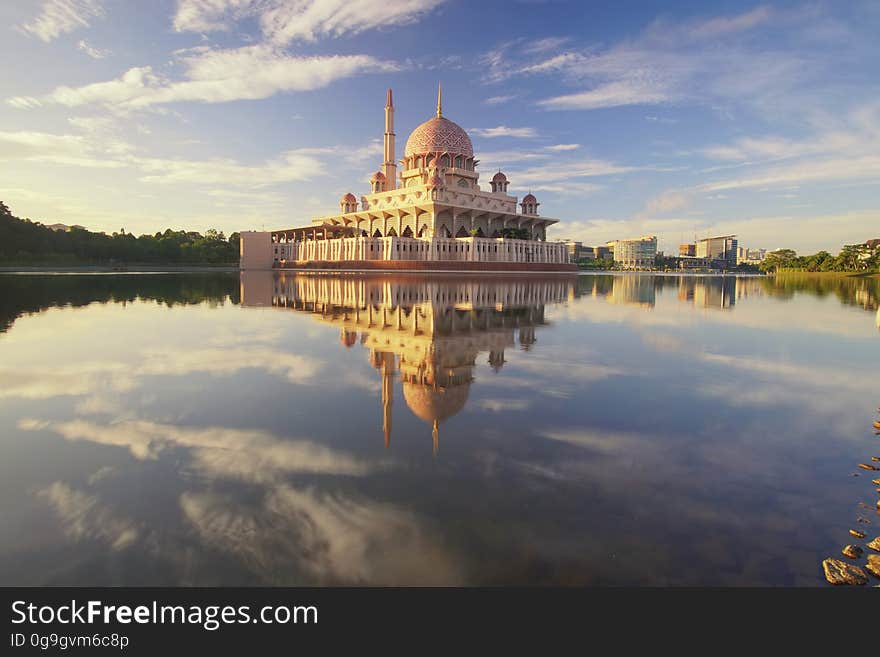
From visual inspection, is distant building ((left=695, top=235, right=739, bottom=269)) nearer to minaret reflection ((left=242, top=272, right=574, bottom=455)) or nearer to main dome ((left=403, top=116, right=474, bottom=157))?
main dome ((left=403, top=116, right=474, bottom=157))

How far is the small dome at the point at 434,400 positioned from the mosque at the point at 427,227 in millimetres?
38162

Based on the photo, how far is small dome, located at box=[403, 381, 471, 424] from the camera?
5.24 m

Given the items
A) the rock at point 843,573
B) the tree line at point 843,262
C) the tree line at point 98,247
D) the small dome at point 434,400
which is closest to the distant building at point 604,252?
the tree line at point 843,262

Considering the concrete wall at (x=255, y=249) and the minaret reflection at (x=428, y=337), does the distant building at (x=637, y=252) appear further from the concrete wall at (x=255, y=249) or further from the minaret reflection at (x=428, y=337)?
the minaret reflection at (x=428, y=337)

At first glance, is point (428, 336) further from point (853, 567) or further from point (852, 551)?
point (853, 567)

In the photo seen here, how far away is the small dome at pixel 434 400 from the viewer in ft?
17.2

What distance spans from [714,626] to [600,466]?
166 centimetres

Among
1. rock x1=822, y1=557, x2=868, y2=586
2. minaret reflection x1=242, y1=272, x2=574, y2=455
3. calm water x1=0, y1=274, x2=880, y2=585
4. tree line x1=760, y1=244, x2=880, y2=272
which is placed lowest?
rock x1=822, y1=557, x2=868, y2=586

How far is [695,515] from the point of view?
321 cm

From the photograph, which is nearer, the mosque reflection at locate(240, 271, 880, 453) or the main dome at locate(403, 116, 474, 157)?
the mosque reflection at locate(240, 271, 880, 453)

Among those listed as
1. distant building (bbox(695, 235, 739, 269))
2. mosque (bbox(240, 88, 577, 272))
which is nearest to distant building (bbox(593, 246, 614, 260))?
distant building (bbox(695, 235, 739, 269))

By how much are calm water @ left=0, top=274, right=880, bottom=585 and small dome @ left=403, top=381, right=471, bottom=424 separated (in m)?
0.04

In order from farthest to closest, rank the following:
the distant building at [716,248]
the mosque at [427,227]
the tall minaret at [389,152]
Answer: the distant building at [716,248] < the tall minaret at [389,152] < the mosque at [427,227]

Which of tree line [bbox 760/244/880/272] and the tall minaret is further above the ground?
the tall minaret
